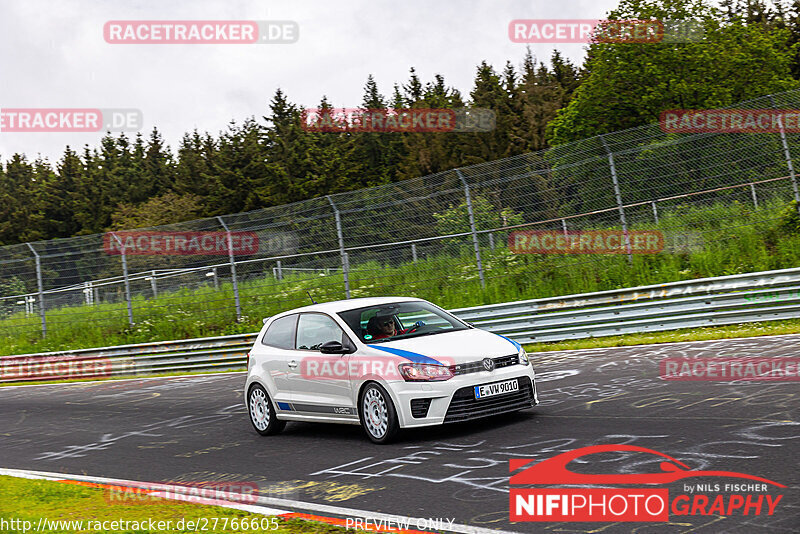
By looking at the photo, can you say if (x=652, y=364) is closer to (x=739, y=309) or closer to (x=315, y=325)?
(x=739, y=309)

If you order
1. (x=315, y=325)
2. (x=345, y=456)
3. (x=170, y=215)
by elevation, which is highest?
(x=170, y=215)

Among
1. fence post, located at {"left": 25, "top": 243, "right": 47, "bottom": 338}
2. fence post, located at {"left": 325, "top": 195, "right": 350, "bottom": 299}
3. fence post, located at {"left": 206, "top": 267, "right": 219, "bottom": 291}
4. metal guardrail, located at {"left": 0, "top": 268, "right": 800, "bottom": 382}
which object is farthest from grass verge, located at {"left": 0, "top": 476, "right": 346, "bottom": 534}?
fence post, located at {"left": 25, "top": 243, "right": 47, "bottom": 338}

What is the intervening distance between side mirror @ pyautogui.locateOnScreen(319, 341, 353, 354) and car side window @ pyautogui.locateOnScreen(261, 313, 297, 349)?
103 cm

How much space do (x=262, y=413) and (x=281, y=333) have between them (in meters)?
1.01

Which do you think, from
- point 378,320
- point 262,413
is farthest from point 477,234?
point 378,320

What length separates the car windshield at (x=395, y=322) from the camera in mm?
9742

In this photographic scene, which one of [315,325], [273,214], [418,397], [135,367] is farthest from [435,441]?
[135,367]

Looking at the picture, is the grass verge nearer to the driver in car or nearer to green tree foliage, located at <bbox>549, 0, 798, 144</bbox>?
the driver in car

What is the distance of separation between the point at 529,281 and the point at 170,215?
45.2 metres

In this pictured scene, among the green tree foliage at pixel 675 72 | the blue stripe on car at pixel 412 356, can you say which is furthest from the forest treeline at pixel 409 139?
the blue stripe on car at pixel 412 356

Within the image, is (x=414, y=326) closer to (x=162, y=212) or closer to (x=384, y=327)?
(x=384, y=327)

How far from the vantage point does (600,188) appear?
18.1m

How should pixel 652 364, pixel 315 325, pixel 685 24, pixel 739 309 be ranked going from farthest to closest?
pixel 685 24 → pixel 739 309 → pixel 652 364 → pixel 315 325

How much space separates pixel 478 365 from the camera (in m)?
8.89
